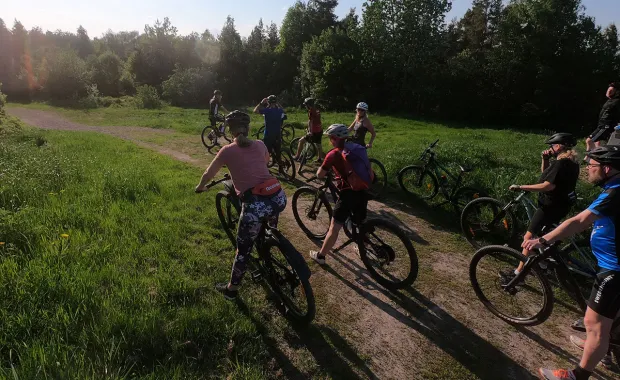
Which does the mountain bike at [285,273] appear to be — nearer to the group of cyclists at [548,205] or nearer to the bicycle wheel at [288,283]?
the bicycle wheel at [288,283]

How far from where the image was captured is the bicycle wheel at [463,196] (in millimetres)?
6819

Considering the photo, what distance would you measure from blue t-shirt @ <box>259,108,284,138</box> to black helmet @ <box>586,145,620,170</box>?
709 centimetres

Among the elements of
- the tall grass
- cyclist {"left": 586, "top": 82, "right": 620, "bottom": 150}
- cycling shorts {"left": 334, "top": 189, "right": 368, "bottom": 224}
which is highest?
cyclist {"left": 586, "top": 82, "right": 620, "bottom": 150}

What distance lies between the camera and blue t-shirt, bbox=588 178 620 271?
2900mm

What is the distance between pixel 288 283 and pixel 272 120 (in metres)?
5.77

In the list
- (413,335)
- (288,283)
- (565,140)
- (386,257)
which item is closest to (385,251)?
(386,257)

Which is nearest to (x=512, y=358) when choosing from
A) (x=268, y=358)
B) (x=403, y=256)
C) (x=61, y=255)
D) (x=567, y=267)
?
(x=567, y=267)

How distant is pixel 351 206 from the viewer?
483cm

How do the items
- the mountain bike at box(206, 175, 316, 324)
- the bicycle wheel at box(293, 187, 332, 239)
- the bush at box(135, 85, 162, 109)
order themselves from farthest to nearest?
the bush at box(135, 85, 162, 109)
the bicycle wheel at box(293, 187, 332, 239)
the mountain bike at box(206, 175, 316, 324)

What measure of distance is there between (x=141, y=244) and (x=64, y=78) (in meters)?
40.2

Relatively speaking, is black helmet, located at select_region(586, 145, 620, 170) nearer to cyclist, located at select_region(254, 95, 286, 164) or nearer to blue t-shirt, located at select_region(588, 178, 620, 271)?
A: blue t-shirt, located at select_region(588, 178, 620, 271)

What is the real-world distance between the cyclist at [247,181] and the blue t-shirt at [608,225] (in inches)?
122

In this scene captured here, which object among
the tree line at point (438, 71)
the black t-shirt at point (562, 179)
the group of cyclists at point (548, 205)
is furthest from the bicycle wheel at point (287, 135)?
the tree line at point (438, 71)

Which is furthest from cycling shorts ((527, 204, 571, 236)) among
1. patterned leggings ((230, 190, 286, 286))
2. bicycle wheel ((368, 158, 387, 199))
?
bicycle wheel ((368, 158, 387, 199))
